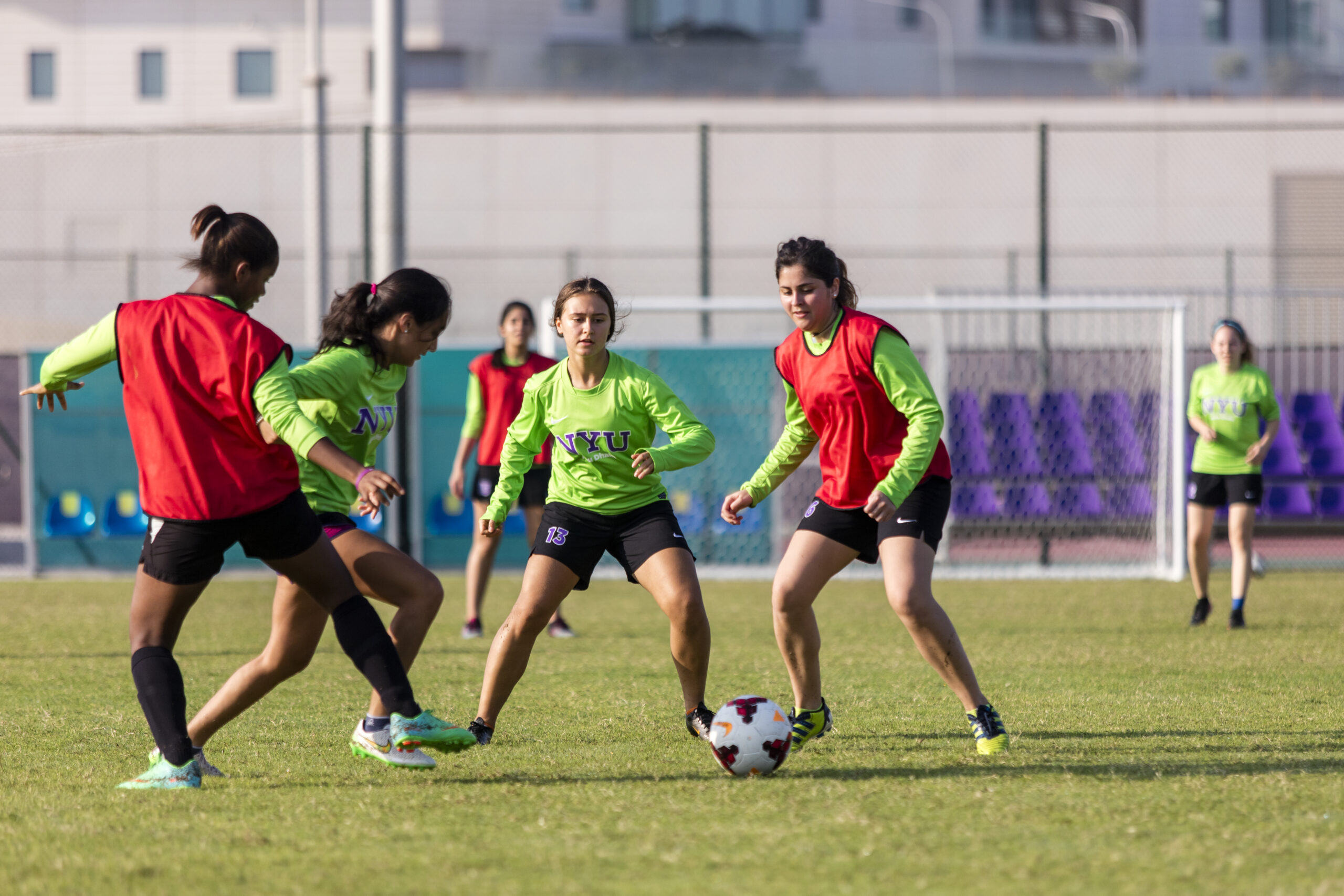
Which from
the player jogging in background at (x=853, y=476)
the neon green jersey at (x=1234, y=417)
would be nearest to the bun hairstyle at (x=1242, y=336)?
the neon green jersey at (x=1234, y=417)

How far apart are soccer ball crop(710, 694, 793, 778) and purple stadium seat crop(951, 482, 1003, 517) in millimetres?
8658

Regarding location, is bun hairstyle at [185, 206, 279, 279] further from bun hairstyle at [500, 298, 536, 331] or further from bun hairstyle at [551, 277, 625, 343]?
bun hairstyle at [500, 298, 536, 331]

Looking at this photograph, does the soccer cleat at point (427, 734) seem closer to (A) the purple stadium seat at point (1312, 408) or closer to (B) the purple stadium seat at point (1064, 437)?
(B) the purple stadium seat at point (1064, 437)

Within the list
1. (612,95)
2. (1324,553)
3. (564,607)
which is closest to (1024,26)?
(612,95)

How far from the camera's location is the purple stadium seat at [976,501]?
13000mm

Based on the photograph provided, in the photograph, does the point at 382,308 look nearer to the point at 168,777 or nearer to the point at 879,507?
the point at 168,777

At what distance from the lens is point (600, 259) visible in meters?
26.9

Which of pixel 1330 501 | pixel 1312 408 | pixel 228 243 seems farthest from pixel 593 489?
pixel 1312 408

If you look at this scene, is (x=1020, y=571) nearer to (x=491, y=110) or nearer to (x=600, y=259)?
(x=600, y=259)

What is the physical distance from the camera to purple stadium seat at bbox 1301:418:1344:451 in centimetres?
1346

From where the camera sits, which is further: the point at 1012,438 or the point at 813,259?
the point at 1012,438

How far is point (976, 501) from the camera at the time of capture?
13062 millimetres

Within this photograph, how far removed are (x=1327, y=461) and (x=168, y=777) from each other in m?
11.9

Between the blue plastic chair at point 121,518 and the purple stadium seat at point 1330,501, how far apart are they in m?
10.7
